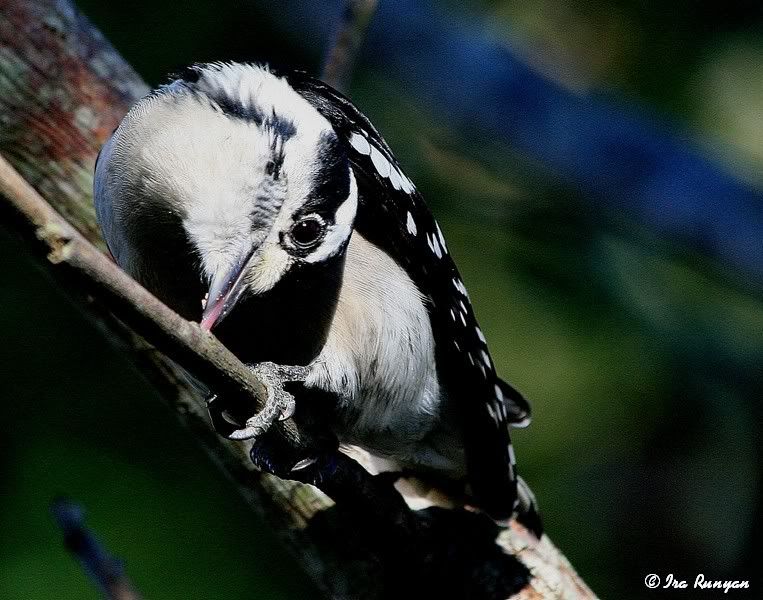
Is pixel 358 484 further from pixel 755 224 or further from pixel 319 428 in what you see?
pixel 755 224

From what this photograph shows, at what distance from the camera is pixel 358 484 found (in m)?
2.62

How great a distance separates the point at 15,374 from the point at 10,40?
156 centimetres

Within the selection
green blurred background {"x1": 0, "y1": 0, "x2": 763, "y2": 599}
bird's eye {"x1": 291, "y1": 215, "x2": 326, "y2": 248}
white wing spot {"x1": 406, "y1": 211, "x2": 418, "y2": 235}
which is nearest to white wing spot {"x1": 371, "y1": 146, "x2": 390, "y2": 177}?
white wing spot {"x1": 406, "y1": 211, "x2": 418, "y2": 235}

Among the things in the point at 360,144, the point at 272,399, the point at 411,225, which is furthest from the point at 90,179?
the point at 272,399

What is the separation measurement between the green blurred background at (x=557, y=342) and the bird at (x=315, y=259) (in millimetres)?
1355

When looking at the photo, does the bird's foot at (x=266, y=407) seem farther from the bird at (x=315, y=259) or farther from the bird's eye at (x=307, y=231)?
the bird's eye at (x=307, y=231)

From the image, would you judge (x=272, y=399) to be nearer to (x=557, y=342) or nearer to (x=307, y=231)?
(x=307, y=231)

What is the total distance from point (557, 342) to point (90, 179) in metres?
2.44

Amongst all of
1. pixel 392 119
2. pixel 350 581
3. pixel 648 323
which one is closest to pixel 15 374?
pixel 350 581

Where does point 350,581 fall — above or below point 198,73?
below

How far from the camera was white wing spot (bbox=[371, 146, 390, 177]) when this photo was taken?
2873 millimetres

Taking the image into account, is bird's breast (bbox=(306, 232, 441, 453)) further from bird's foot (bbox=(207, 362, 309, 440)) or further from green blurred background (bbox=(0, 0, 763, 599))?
green blurred background (bbox=(0, 0, 763, 599))
